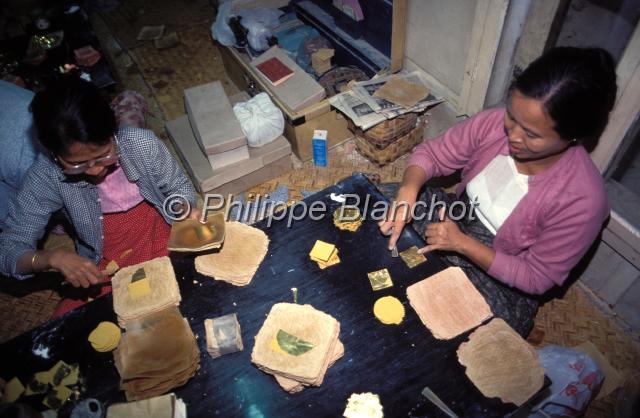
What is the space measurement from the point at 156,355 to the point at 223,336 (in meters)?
0.28

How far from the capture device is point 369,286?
1.85 m

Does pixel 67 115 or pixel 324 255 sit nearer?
pixel 67 115

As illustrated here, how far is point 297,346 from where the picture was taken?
1.64 m

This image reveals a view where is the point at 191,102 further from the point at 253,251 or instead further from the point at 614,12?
the point at 614,12

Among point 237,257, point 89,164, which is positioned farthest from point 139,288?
point 89,164

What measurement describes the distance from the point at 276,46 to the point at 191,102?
113 cm

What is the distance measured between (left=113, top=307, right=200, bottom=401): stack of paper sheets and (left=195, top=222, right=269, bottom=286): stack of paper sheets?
272 mm

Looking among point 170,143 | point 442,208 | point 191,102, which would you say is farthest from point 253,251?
point 170,143

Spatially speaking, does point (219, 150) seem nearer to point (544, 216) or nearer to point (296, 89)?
point (296, 89)

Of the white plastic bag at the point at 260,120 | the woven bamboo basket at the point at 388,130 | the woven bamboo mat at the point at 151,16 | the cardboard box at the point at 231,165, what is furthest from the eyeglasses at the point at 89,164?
the woven bamboo mat at the point at 151,16

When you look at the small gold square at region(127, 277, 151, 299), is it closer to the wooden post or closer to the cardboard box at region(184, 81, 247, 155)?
the cardboard box at region(184, 81, 247, 155)

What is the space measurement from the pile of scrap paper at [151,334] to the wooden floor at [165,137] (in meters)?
1.79

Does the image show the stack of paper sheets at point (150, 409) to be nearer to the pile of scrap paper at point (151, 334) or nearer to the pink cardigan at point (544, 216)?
the pile of scrap paper at point (151, 334)

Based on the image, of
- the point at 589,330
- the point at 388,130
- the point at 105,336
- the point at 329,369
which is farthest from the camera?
the point at 388,130
